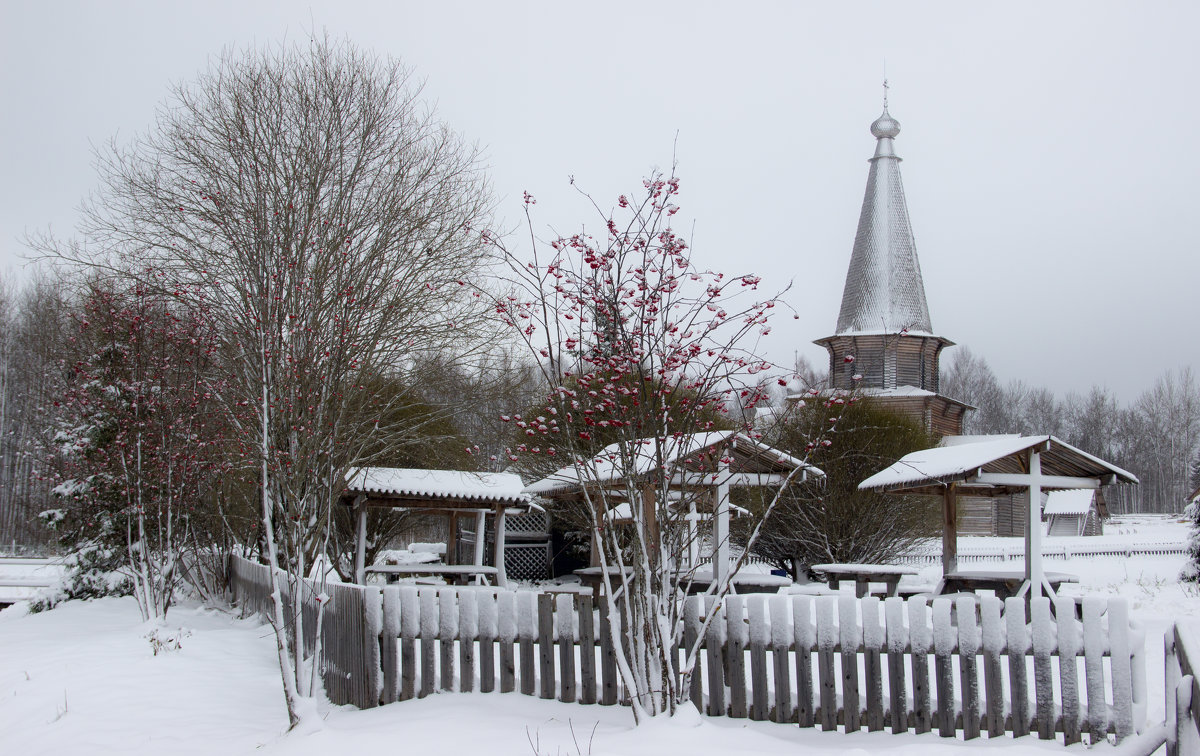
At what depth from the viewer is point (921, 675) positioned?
19.1 ft

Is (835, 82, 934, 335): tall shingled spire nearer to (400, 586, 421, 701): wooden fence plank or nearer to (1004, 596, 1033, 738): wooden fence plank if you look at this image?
(1004, 596, 1033, 738): wooden fence plank

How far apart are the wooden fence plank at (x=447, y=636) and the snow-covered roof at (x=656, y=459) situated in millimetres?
1236

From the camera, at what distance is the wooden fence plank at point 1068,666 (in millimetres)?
5574

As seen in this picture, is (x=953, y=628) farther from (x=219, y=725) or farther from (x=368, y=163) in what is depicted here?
(x=368, y=163)

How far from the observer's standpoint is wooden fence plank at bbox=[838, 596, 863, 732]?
231 inches

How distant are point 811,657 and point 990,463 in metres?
7.09

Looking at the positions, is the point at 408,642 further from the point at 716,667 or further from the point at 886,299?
the point at 886,299

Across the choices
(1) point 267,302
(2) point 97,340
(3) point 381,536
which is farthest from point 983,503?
(1) point 267,302

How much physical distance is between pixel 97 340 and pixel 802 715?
13.1 meters

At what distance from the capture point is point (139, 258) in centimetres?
1290

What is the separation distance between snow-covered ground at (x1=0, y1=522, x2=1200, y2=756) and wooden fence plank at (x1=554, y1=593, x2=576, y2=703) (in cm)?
14

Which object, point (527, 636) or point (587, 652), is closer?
point (587, 652)

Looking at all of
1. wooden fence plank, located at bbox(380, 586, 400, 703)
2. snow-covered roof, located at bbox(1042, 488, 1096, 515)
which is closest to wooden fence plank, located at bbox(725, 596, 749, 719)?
wooden fence plank, located at bbox(380, 586, 400, 703)

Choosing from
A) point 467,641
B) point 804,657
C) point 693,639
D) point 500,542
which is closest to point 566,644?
point 467,641
